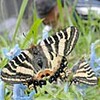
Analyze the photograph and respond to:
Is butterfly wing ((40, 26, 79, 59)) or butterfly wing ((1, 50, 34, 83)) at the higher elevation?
butterfly wing ((40, 26, 79, 59))

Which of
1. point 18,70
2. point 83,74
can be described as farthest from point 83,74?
point 18,70

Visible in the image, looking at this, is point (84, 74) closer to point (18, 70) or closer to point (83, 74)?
point (83, 74)

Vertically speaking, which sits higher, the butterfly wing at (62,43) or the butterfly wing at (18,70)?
the butterfly wing at (62,43)

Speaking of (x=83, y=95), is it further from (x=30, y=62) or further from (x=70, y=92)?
(x=30, y=62)

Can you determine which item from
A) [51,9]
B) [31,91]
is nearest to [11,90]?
[31,91]

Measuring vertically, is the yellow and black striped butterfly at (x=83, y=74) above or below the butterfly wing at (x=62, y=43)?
below

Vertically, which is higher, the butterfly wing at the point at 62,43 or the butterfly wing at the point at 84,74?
the butterfly wing at the point at 62,43
